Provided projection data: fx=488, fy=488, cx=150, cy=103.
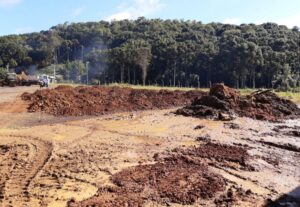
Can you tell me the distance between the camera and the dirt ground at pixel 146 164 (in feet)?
34.9

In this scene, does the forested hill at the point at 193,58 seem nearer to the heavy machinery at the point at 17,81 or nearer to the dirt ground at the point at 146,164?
the heavy machinery at the point at 17,81

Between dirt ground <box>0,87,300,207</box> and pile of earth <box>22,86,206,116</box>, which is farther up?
pile of earth <box>22,86,206,116</box>

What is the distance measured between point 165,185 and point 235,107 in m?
14.4

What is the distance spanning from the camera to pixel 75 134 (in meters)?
17.1

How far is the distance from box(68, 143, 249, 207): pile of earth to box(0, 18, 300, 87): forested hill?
137 feet

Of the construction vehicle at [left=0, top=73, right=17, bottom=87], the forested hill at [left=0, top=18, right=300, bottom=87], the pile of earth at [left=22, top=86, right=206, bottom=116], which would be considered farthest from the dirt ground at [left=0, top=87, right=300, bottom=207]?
the forested hill at [left=0, top=18, right=300, bottom=87]

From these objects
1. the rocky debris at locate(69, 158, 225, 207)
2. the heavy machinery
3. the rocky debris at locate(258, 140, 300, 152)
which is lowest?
the rocky debris at locate(258, 140, 300, 152)

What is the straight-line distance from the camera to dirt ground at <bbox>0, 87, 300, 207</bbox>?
10633 mm

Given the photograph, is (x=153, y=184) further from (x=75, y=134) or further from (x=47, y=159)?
(x=75, y=134)

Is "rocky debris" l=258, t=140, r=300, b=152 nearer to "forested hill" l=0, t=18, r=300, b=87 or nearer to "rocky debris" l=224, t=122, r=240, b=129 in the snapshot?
"rocky debris" l=224, t=122, r=240, b=129

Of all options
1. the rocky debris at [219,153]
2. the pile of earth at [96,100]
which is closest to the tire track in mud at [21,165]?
the rocky debris at [219,153]

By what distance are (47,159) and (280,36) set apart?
64.0 meters

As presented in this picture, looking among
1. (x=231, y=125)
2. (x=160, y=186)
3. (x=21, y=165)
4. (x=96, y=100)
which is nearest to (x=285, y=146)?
(x=231, y=125)

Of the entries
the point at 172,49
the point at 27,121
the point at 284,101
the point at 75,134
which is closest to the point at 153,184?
the point at 75,134
